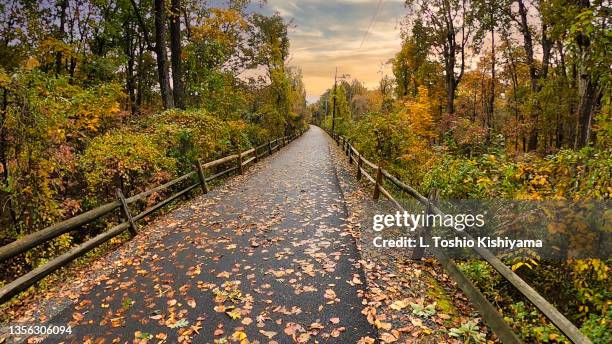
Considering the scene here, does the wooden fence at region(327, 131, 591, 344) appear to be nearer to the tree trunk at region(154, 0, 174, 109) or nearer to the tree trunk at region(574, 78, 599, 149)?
the tree trunk at region(574, 78, 599, 149)

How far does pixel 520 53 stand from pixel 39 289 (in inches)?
1149

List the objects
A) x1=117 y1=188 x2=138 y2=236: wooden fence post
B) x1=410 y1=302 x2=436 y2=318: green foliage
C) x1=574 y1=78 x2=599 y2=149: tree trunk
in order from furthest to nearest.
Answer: x1=574 y1=78 x2=599 y2=149: tree trunk < x1=117 y1=188 x2=138 y2=236: wooden fence post < x1=410 y1=302 x2=436 y2=318: green foliage

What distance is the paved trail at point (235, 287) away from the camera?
401 centimetres

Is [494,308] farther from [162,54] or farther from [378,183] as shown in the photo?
[162,54]

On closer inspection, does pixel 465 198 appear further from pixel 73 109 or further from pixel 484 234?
pixel 73 109

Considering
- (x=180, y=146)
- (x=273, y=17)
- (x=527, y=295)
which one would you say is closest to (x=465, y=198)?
(x=527, y=295)

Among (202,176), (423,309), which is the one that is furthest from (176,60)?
(423,309)

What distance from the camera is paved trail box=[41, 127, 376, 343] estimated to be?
401cm

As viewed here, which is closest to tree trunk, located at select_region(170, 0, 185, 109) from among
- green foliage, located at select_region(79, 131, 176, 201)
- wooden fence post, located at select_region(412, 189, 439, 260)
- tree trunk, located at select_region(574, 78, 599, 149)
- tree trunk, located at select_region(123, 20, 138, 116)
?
green foliage, located at select_region(79, 131, 176, 201)

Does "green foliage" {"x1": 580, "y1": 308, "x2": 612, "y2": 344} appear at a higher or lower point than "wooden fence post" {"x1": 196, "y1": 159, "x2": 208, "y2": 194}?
lower

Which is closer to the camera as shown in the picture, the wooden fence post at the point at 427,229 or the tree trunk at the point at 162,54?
the wooden fence post at the point at 427,229

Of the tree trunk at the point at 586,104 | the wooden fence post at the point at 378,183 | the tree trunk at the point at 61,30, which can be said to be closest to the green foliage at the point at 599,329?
the wooden fence post at the point at 378,183

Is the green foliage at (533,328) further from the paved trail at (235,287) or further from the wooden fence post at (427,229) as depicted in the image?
the paved trail at (235,287)

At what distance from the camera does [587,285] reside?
157 inches
